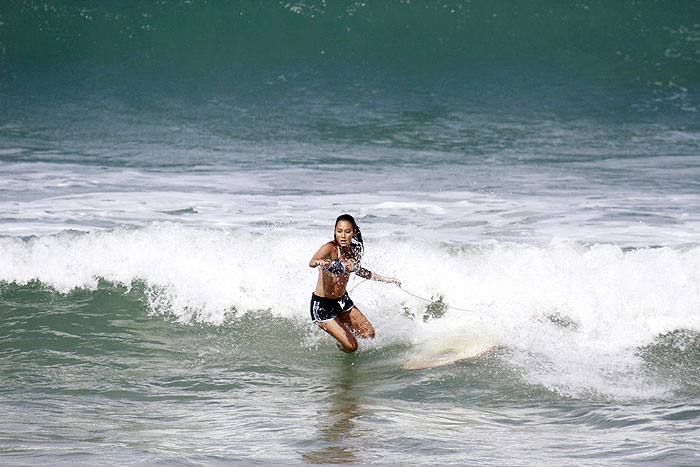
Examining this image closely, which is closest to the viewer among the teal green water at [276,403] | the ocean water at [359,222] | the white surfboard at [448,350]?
the teal green water at [276,403]

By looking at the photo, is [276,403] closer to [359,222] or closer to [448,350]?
→ [448,350]

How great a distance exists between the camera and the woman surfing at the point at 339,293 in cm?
668

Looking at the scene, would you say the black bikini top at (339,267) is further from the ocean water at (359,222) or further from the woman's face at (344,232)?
the ocean water at (359,222)

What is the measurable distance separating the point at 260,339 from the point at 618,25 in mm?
13374

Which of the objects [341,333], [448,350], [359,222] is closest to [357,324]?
[341,333]

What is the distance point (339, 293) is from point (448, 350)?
0.96m

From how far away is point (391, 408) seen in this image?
555 cm

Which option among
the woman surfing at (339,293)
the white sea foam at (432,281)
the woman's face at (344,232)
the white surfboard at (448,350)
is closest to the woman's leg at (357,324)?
A: the woman surfing at (339,293)

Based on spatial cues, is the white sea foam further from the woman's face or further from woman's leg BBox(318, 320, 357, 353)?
the woman's face

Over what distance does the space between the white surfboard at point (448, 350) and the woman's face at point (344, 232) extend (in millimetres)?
1049

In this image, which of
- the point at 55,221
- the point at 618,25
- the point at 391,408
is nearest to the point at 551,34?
the point at 618,25

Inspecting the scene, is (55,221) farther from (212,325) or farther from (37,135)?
(37,135)

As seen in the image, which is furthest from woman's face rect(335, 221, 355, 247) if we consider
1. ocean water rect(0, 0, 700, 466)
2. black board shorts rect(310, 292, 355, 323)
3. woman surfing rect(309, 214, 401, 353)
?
ocean water rect(0, 0, 700, 466)

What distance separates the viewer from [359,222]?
10.3 metres
